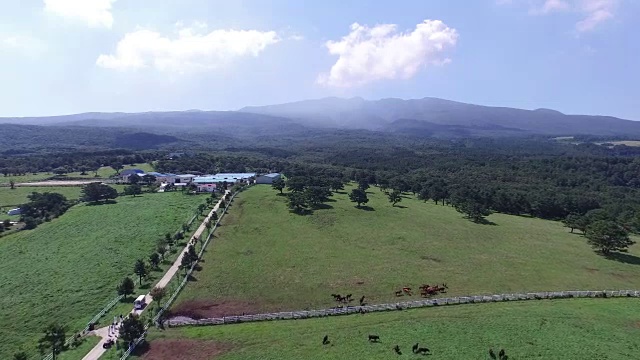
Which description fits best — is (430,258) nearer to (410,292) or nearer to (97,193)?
(410,292)

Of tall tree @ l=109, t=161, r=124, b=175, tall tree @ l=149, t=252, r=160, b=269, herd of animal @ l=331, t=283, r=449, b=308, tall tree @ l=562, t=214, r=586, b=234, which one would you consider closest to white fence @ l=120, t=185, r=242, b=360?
tall tree @ l=149, t=252, r=160, b=269

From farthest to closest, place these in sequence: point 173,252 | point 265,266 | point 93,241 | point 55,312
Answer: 1. point 93,241
2. point 173,252
3. point 265,266
4. point 55,312

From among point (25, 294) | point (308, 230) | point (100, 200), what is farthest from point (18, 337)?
point (100, 200)

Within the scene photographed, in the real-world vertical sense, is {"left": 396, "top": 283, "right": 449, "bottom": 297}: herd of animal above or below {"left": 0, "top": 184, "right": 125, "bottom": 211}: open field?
above

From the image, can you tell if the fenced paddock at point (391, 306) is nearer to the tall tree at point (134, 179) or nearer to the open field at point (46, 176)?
the tall tree at point (134, 179)

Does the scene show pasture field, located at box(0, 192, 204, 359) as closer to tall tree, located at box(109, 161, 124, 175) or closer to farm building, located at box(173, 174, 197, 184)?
farm building, located at box(173, 174, 197, 184)

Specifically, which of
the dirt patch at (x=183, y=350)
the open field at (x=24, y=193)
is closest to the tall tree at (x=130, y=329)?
the dirt patch at (x=183, y=350)

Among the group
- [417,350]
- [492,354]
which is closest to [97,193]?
[417,350]

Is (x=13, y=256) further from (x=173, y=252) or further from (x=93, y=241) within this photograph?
(x=173, y=252)
